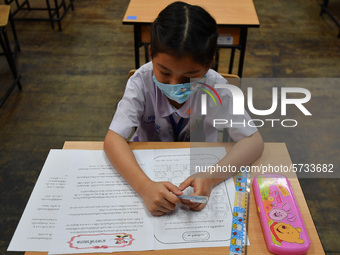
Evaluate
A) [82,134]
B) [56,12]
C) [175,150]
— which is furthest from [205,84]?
[56,12]

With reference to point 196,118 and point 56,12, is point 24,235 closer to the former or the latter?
point 196,118

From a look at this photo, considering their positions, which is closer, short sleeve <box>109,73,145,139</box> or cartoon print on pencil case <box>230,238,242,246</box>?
cartoon print on pencil case <box>230,238,242,246</box>

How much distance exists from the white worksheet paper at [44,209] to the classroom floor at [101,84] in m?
0.96

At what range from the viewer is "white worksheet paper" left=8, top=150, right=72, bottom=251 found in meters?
0.76

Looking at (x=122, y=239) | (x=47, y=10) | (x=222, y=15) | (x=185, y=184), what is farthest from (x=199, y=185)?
(x=47, y=10)

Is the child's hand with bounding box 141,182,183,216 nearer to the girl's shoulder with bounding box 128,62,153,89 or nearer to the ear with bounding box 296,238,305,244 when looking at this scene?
the ear with bounding box 296,238,305,244

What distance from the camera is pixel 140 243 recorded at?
29.6 inches

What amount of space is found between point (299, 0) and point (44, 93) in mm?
3370

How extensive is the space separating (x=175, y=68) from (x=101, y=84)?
1897 mm

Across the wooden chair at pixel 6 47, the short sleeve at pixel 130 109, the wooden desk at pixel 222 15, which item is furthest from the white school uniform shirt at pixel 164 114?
the wooden chair at pixel 6 47

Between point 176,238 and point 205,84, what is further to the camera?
point 205,84

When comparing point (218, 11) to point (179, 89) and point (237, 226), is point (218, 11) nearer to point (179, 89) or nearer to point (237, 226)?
point (179, 89)

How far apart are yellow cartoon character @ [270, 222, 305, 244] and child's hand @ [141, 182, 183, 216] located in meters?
0.24

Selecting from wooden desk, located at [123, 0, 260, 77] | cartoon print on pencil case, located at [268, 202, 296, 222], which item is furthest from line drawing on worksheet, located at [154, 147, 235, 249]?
wooden desk, located at [123, 0, 260, 77]
